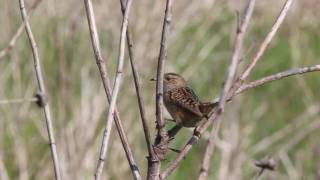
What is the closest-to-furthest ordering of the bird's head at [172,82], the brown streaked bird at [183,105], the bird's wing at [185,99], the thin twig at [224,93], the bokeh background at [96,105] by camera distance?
the thin twig at [224,93] → the brown streaked bird at [183,105] → the bird's wing at [185,99] → the bird's head at [172,82] → the bokeh background at [96,105]

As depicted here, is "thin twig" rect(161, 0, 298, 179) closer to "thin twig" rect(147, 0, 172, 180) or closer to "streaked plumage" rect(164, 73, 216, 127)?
"thin twig" rect(147, 0, 172, 180)

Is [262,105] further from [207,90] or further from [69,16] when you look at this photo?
[69,16]

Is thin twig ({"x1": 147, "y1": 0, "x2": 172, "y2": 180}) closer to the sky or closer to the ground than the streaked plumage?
closer to the sky

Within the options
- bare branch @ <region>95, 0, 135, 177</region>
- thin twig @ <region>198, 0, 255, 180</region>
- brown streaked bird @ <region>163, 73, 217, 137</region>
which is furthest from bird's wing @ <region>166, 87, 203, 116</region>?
thin twig @ <region>198, 0, 255, 180</region>

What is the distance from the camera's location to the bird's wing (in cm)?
332

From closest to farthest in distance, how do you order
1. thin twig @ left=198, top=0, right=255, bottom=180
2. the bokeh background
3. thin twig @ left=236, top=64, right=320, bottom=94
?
thin twig @ left=198, top=0, right=255, bottom=180 < thin twig @ left=236, top=64, right=320, bottom=94 < the bokeh background

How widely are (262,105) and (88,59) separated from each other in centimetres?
205

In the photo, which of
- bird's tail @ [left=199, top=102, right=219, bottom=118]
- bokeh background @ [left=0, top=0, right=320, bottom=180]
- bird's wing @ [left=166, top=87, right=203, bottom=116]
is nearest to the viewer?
bird's tail @ [left=199, top=102, right=219, bottom=118]

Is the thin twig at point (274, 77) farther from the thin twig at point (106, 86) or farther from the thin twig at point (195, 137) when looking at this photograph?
the thin twig at point (106, 86)

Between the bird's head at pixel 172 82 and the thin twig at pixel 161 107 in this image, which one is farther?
the bird's head at pixel 172 82

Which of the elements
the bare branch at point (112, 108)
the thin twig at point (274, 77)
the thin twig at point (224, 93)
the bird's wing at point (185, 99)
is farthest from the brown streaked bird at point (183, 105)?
the thin twig at point (224, 93)

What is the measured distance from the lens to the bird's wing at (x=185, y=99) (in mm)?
3322

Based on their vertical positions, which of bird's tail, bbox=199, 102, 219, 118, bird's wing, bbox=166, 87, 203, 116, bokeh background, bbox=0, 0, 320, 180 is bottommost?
bokeh background, bbox=0, 0, 320, 180

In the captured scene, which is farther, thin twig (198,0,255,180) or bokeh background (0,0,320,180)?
bokeh background (0,0,320,180)
